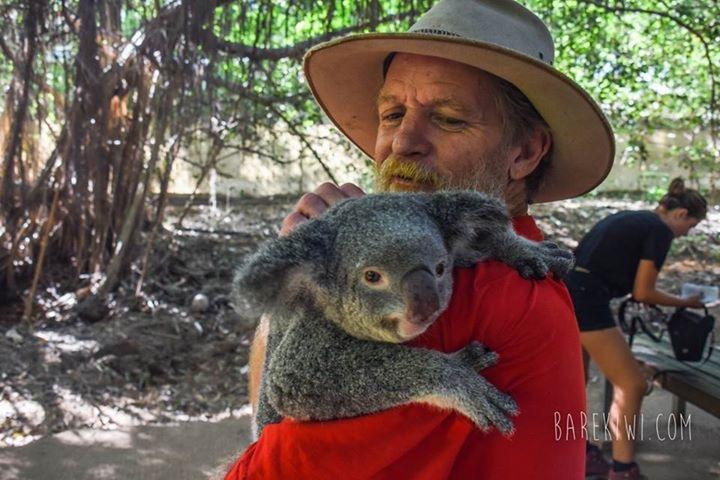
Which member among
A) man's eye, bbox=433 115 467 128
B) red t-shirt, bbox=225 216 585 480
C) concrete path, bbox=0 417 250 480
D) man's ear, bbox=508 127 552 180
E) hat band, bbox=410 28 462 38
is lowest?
concrete path, bbox=0 417 250 480

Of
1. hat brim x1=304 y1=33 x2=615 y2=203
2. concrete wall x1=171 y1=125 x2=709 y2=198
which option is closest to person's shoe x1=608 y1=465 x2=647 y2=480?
hat brim x1=304 y1=33 x2=615 y2=203

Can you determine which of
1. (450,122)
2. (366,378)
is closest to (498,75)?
(450,122)

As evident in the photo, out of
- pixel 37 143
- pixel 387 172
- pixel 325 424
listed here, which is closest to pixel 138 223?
pixel 37 143

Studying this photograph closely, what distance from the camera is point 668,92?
862 centimetres

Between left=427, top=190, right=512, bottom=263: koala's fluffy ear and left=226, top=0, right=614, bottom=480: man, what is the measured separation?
0.08 meters

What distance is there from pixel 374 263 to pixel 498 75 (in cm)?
68

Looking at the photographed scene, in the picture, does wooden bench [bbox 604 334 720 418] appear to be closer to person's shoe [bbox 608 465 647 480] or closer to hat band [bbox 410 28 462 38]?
person's shoe [bbox 608 465 647 480]

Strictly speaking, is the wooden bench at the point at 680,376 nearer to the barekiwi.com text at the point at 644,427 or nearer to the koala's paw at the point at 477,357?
the barekiwi.com text at the point at 644,427

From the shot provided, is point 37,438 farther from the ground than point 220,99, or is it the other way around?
point 220,99

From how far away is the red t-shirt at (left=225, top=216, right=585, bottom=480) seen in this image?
1.22 metres

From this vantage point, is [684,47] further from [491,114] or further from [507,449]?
[507,449]

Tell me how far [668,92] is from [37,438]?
26.2 feet

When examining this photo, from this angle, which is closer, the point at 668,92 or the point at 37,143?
the point at 37,143

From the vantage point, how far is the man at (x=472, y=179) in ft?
4.05
